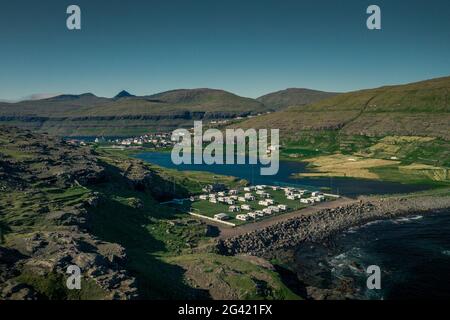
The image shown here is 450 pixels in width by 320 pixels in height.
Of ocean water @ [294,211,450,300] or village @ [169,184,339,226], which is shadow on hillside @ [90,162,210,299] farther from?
ocean water @ [294,211,450,300]

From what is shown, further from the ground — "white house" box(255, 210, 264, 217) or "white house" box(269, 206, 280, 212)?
"white house" box(269, 206, 280, 212)

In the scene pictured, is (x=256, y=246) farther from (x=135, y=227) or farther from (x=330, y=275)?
(x=135, y=227)

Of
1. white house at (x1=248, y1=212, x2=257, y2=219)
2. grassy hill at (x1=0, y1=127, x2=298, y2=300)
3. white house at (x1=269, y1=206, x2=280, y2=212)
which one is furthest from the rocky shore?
grassy hill at (x1=0, y1=127, x2=298, y2=300)

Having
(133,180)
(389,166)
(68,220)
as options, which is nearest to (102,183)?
(133,180)

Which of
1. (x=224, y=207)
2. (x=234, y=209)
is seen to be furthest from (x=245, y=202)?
(x=234, y=209)

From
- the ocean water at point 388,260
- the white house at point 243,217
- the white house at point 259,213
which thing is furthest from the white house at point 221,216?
the ocean water at point 388,260
